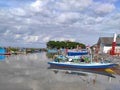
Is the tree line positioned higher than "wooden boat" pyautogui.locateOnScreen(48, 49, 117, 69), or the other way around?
the tree line

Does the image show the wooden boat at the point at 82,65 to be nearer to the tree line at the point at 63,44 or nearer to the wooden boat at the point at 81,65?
the wooden boat at the point at 81,65

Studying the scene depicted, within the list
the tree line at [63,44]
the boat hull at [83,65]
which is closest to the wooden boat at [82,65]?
the boat hull at [83,65]

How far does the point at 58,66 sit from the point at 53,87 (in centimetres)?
2089

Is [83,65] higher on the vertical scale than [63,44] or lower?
lower

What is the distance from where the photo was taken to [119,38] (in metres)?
90.8

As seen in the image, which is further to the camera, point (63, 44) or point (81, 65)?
point (63, 44)

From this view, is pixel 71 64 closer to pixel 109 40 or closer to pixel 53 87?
pixel 53 87

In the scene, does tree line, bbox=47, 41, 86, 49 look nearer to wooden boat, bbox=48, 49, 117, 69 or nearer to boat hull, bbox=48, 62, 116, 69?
wooden boat, bbox=48, 49, 117, 69

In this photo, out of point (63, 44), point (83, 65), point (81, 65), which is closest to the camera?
point (83, 65)

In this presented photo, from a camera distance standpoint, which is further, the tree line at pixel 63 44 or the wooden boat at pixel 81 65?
the tree line at pixel 63 44

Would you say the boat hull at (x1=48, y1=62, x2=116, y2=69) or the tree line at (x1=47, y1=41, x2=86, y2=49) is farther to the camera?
the tree line at (x1=47, y1=41, x2=86, y2=49)

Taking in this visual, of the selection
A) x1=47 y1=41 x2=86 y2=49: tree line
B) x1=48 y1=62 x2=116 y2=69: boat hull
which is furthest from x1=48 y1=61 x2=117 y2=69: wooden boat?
x1=47 y1=41 x2=86 y2=49: tree line

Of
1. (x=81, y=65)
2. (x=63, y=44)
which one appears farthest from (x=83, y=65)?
(x=63, y=44)

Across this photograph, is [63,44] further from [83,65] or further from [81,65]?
[83,65]
